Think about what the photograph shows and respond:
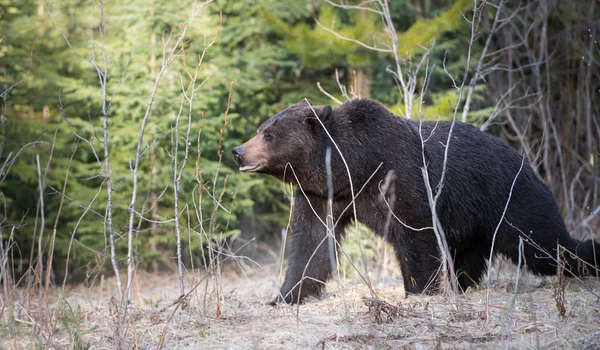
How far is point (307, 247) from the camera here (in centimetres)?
572

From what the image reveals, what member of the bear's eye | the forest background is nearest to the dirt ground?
the bear's eye

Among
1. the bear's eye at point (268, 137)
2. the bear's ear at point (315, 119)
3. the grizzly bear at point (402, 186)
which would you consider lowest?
the grizzly bear at point (402, 186)

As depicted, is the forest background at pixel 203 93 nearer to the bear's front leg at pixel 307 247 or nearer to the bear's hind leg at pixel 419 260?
the bear's front leg at pixel 307 247

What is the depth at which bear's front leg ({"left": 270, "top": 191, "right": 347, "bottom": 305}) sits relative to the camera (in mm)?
5707

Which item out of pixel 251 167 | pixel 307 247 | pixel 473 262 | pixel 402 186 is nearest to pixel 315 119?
pixel 251 167

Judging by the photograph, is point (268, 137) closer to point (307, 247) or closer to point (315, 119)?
point (315, 119)

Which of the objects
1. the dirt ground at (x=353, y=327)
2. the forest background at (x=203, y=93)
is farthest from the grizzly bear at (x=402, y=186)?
the forest background at (x=203, y=93)

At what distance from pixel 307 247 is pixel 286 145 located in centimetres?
92

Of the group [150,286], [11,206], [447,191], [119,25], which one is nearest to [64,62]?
[119,25]

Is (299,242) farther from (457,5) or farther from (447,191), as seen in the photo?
(457,5)

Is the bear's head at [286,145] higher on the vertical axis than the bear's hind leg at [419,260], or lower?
higher

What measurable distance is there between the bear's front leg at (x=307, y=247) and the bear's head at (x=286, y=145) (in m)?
0.35

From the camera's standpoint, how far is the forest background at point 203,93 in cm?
963

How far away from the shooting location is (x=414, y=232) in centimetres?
539
